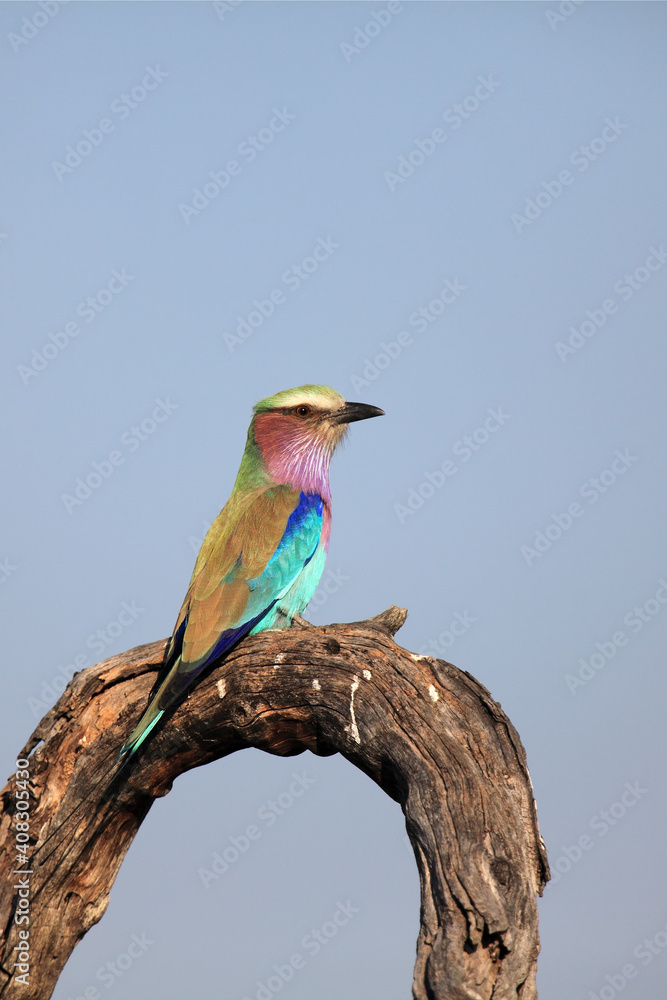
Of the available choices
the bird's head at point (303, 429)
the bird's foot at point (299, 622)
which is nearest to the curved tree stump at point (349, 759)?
the bird's foot at point (299, 622)

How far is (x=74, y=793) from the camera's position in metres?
5.30

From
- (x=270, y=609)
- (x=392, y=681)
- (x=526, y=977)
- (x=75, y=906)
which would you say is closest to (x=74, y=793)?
(x=75, y=906)

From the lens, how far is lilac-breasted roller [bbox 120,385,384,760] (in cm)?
536

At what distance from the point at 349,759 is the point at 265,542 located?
1697mm

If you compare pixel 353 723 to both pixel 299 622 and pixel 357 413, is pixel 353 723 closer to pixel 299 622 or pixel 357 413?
pixel 299 622

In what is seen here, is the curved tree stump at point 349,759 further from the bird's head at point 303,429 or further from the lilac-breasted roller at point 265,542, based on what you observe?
the bird's head at point 303,429

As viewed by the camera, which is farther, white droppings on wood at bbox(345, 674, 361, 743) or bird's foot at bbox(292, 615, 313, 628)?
bird's foot at bbox(292, 615, 313, 628)

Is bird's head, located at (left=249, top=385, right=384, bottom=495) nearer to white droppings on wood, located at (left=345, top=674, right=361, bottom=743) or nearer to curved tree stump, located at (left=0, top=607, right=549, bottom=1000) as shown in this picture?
curved tree stump, located at (left=0, top=607, right=549, bottom=1000)

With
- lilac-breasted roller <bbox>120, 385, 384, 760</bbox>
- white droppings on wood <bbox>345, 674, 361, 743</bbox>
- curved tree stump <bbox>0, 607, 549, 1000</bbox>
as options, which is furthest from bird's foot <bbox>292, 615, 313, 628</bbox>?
white droppings on wood <bbox>345, 674, 361, 743</bbox>

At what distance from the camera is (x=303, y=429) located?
6.90 metres

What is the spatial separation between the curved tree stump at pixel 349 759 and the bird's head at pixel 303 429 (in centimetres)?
164

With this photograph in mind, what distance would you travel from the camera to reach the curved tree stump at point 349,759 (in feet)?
12.9

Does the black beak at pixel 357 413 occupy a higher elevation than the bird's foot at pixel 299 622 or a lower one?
higher

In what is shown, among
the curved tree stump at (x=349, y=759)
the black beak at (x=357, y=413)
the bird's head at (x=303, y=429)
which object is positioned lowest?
the curved tree stump at (x=349, y=759)
